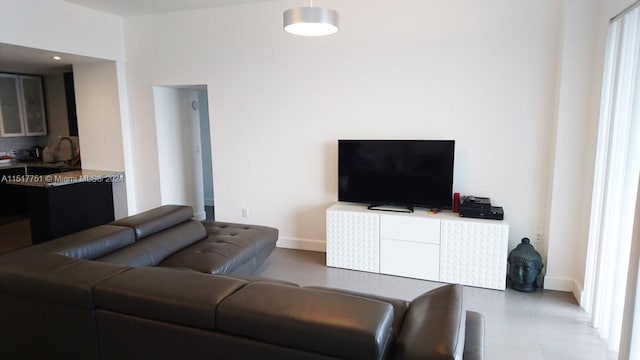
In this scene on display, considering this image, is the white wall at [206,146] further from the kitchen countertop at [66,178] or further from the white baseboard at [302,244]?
the white baseboard at [302,244]

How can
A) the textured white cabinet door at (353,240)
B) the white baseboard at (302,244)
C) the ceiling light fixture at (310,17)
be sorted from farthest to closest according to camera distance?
the white baseboard at (302,244), the textured white cabinet door at (353,240), the ceiling light fixture at (310,17)

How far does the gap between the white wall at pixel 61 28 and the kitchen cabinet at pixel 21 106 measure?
262 cm

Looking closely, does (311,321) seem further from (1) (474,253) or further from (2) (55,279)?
(1) (474,253)

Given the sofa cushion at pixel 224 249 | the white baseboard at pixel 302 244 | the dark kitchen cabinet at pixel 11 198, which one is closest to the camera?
the sofa cushion at pixel 224 249

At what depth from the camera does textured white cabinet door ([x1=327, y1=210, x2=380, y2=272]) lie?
13.5ft

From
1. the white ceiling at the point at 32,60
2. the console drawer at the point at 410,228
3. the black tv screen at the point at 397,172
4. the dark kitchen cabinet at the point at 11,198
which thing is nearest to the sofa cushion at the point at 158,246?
the black tv screen at the point at 397,172

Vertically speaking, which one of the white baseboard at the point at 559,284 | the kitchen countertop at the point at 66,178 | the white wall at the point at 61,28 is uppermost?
the white wall at the point at 61,28

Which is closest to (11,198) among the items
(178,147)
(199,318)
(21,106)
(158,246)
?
(21,106)

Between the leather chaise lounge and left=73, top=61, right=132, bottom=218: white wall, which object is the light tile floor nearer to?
the leather chaise lounge

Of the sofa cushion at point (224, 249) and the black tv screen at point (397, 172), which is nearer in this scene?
the sofa cushion at point (224, 249)

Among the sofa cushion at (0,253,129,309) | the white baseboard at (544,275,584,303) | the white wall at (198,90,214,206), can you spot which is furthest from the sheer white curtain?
the white wall at (198,90,214,206)

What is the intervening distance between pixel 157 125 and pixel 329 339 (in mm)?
4717

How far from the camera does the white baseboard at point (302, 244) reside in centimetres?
482

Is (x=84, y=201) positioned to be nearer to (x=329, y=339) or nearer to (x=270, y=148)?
(x=270, y=148)
